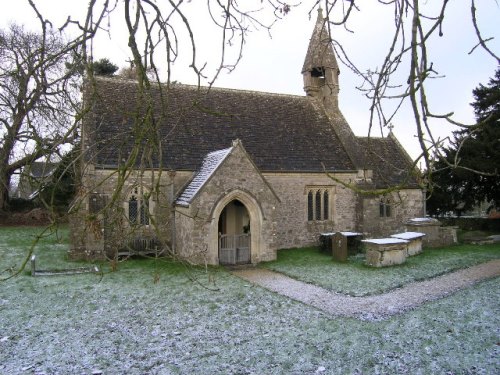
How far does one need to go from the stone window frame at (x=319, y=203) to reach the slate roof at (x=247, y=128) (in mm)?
1016

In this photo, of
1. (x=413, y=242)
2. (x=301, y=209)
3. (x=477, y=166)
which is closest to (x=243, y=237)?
(x=301, y=209)

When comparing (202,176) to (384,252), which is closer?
(384,252)

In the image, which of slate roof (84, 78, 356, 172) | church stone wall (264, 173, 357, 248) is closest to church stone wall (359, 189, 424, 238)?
church stone wall (264, 173, 357, 248)

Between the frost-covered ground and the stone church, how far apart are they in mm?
2904

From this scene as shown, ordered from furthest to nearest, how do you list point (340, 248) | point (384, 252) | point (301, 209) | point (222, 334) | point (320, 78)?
point (320, 78), point (301, 209), point (340, 248), point (384, 252), point (222, 334)

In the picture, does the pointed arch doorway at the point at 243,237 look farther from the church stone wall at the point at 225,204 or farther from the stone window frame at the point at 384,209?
the stone window frame at the point at 384,209

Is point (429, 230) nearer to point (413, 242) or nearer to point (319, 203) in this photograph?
point (413, 242)

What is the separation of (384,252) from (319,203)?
17.3ft

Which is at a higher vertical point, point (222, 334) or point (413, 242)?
point (413, 242)

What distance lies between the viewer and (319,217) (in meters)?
19.3

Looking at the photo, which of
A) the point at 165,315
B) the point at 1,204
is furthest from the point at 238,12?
the point at 1,204

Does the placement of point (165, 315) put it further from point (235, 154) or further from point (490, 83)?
point (490, 83)

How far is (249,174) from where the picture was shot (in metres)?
14.9

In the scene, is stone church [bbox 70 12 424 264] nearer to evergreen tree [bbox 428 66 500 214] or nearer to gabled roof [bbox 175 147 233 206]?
gabled roof [bbox 175 147 233 206]
